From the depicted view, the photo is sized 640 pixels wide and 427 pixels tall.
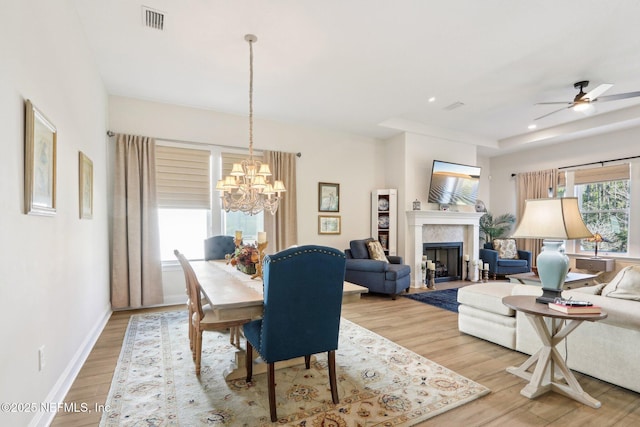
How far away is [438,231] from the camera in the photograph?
6.23 m

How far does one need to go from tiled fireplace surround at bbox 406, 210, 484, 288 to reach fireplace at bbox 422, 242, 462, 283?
0.13 m

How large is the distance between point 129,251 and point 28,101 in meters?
2.94

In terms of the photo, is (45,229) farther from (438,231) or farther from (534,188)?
(534,188)

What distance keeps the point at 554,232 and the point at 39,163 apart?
10.9 feet

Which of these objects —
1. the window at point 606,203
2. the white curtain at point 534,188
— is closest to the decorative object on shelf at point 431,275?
the white curtain at point 534,188

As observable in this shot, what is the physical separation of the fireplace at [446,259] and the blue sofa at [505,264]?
62 cm

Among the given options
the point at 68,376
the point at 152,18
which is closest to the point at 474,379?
the point at 68,376

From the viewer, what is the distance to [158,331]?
3.38m

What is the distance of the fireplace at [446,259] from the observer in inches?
247

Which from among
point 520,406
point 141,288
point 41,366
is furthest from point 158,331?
point 520,406

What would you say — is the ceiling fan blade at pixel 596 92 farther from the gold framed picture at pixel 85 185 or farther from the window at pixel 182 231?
the gold framed picture at pixel 85 185

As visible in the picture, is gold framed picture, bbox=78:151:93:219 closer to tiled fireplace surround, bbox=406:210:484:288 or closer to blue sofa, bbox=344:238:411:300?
blue sofa, bbox=344:238:411:300

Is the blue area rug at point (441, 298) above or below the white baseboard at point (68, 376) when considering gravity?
below

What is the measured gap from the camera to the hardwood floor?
1884 millimetres
